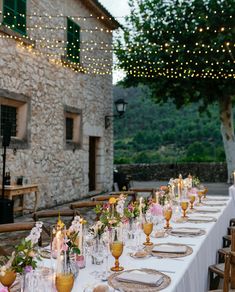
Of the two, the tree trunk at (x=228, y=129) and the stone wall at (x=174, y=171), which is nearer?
the tree trunk at (x=228, y=129)

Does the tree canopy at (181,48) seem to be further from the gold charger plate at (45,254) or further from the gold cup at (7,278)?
the gold cup at (7,278)

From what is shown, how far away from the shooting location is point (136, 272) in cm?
234

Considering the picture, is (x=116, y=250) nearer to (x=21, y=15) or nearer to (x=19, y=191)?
(x=19, y=191)

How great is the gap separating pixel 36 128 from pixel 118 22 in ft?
19.9

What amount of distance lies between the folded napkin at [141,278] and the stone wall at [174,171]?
1651 cm

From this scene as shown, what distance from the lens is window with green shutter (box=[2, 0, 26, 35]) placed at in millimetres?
8016

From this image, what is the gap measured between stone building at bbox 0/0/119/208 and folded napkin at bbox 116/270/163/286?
6117 millimetres

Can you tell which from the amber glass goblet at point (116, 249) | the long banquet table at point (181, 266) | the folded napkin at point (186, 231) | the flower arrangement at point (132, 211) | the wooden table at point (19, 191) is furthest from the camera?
the wooden table at point (19, 191)

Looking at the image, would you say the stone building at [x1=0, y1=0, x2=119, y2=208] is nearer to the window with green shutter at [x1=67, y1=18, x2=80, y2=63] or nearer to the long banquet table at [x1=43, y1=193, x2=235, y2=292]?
the window with green shutter at [x1=67, y1=18, x2=80, y2=63]

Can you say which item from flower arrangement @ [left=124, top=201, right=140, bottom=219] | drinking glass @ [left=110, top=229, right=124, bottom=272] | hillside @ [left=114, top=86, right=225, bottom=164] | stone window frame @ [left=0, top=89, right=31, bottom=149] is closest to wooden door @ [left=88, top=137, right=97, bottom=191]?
stone window frame @ [left=0, top=89, right=31, bottom=149]

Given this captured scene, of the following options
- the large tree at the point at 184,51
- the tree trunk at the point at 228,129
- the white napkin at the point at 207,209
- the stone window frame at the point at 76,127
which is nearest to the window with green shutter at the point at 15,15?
the stone window frame at the point at 76,127

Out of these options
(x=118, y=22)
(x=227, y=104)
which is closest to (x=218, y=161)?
(x=227, y=104)

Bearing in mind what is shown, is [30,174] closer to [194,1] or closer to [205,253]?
[205,253]

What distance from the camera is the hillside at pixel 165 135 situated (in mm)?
29125
